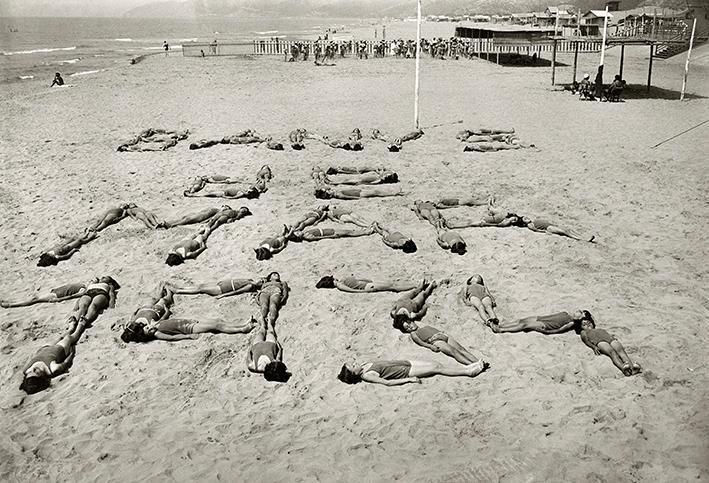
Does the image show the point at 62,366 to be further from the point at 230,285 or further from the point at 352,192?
the point at 352,192

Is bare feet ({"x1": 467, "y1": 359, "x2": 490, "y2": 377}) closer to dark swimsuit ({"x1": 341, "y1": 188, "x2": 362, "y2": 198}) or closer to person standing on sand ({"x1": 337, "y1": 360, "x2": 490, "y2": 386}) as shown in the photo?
person standing on sand ({"x1": 337, "y1": 360, "x2": 490, "y2": 386})

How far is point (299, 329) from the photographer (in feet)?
24.2

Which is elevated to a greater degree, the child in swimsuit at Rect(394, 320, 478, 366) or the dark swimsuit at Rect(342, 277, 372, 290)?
the dark swimsuit at Rect(342, 277, 372, 290)

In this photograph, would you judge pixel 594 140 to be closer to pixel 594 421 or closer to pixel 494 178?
pixel 494 178

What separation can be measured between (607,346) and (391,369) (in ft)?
8.22

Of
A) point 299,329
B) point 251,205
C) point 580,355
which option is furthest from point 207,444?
point 251,205

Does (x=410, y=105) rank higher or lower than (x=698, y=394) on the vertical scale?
higher

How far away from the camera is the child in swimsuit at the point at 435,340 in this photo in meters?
6.55

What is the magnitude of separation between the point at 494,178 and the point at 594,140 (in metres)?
4.97

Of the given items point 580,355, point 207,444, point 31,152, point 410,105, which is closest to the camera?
point 207,444

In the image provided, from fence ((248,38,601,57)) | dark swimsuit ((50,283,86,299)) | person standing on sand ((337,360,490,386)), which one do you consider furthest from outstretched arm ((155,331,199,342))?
fence ((248,38,601,57))

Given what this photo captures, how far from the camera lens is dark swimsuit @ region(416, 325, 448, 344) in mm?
6773

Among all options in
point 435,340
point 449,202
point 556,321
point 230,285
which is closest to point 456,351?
point 435,340

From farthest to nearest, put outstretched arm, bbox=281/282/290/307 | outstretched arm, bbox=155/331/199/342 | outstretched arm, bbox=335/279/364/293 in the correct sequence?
outstretched arm, bbox=335/279/364/293, outstretched arm, bbox=281/282/290/307, outstretched arm, bbox=155/331/199/342
